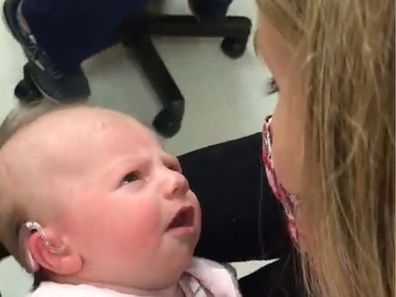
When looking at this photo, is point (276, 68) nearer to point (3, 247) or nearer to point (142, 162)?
point (142, 162)

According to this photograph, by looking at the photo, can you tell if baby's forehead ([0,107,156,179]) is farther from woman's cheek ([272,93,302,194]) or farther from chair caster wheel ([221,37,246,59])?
chair caster wheel ([221,37,246,59])

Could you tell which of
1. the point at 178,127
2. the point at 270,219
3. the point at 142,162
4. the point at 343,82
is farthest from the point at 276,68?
the point at 178,127

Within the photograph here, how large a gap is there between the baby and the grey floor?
3.26 ft

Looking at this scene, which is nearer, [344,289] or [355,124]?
[355,124]

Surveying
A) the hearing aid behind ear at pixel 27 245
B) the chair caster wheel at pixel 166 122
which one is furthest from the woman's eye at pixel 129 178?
the chair caster wheel at pixel 166 122

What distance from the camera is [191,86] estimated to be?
2211mm

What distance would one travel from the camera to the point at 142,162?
106 centimetres

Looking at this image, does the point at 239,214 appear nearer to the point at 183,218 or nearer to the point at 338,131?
the point at 183,218

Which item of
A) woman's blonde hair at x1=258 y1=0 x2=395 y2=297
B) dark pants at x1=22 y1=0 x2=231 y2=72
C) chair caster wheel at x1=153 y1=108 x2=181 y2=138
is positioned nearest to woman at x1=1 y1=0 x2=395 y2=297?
woman's blonde hair at x1=258 y1=0 x2=395 y2=297

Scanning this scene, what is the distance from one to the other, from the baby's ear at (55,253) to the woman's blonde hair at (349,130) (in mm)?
360

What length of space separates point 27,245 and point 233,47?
1.29m

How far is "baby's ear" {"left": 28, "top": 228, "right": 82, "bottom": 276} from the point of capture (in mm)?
1039

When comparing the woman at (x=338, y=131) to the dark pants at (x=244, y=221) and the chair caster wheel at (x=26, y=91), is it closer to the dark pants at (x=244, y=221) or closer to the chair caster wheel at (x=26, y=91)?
the dark pants at (x=244, y=221)

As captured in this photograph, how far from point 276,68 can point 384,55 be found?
0.14 m
